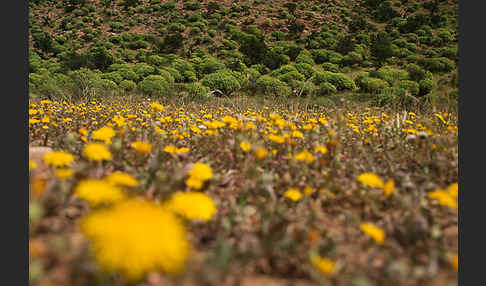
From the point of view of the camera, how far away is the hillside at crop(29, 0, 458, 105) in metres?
16.9

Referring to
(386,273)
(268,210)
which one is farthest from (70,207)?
(386,273)

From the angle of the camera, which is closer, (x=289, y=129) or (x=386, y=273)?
(x=386, y=273)

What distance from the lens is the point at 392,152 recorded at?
2377mm

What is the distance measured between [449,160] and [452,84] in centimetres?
62

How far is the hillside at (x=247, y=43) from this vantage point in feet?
55.5

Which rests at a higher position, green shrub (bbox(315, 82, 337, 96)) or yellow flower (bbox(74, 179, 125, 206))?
yellow flower (bbox(74, 179, 125, 206))

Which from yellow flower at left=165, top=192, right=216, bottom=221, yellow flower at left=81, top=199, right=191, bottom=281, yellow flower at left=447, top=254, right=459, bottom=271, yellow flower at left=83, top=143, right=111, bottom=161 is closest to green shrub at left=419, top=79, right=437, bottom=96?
yellow flower at left=447, top=254, right=459, bottom=271

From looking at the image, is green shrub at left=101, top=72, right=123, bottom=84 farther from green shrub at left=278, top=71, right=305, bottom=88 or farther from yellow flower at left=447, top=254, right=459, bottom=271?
yellow flower at left=447, top=254, right=459, bottom=271

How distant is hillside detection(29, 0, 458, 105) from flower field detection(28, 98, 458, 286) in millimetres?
11201

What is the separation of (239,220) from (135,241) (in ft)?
2.14

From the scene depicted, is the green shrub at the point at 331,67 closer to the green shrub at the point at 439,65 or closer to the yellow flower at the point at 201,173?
the green shrub at the point at 439,65

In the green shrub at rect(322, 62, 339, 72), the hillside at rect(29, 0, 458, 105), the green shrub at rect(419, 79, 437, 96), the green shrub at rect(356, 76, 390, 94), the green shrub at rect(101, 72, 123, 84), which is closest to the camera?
the green shrub at rect(419, 79, 437, 96)

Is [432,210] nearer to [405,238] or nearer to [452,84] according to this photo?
[405,238]

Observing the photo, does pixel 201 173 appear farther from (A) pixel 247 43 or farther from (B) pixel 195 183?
(A) pixel 247 43
